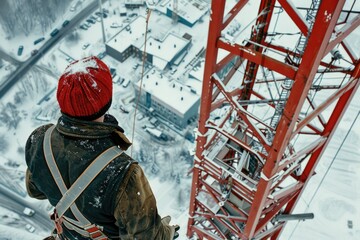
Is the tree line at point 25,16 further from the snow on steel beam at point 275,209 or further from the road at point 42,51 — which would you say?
the snow on steel beam at point 275,209

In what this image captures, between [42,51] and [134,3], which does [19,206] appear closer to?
[42,51]

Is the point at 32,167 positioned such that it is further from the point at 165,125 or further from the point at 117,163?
the point at 165,125

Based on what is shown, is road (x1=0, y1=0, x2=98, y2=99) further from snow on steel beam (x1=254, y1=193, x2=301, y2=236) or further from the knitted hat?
the knitted hat

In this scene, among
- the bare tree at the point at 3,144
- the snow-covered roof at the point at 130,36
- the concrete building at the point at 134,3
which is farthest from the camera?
the concrete building at the point at 134,3

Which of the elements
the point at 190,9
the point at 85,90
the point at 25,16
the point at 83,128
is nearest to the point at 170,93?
the point at 190,9

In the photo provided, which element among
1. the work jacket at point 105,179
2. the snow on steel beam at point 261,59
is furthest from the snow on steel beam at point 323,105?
the work jacket at point 105,179

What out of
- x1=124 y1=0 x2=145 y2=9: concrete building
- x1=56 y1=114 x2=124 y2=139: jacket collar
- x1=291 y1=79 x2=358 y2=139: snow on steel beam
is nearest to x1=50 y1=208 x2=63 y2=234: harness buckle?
x1=56 y1=114 x2=124 y2=139: jacket collar

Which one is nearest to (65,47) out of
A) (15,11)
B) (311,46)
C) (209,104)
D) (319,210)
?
(15,11)
